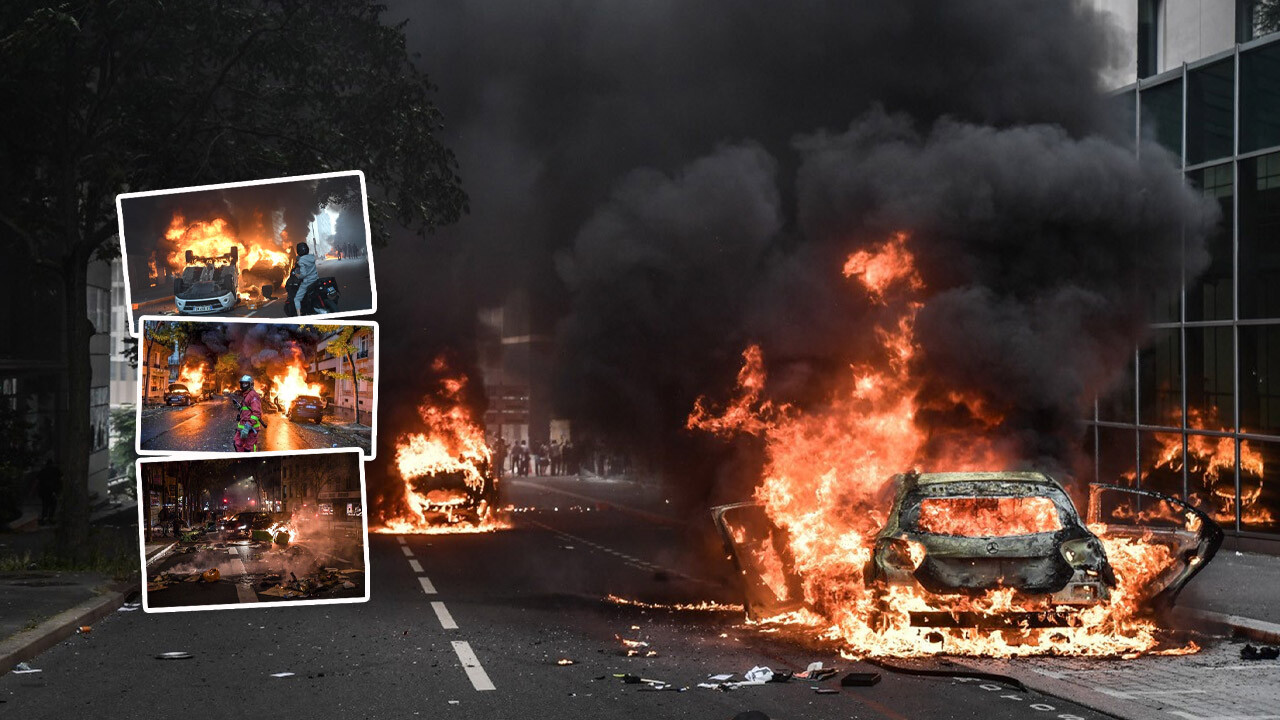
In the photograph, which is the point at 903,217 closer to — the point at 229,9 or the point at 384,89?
the point at 384,89

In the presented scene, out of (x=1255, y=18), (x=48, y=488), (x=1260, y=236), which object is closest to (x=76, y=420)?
(x=48, y=488)

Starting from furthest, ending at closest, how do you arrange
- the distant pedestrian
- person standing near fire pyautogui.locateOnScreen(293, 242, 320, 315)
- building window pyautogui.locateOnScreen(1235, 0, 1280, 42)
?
the distant pedestrian
building window pyautogui.locateOnScreen(1235, 0, 1280, 42)
person standing near fire pyautogui.locateOnScreen(293, 242, 320, 315)

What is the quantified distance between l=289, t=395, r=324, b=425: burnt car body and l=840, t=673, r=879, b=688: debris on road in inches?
228

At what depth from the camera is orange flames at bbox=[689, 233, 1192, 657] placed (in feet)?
33.8

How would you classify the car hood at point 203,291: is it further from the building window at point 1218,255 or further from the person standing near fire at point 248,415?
the building window at point 1218,255

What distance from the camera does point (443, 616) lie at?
13.1m

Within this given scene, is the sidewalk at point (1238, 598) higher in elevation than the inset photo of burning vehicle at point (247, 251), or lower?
lower

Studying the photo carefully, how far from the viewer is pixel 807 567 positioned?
11852mm

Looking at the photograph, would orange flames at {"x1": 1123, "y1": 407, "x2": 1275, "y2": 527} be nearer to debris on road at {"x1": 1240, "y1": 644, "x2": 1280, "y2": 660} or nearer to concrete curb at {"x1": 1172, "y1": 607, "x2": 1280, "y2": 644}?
concrete curb at {"x1": 1172, "y1": 607, "x2": 1280, "y2": 644}

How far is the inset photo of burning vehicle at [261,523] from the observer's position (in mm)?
4156

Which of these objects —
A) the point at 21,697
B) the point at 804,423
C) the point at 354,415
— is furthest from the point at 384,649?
the point at 354,415

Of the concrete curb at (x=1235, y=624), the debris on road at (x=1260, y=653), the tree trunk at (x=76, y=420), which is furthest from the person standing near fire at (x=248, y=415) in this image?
the tree trunk at (x=76, y=420)

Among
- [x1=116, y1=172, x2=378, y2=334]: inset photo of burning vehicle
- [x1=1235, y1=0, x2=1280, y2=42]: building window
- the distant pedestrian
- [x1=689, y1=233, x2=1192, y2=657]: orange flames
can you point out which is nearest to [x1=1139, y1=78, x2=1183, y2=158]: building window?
[x1=1235, y1=0, x2=1280, y2=42]: building window

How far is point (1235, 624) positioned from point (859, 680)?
4.75 meters
